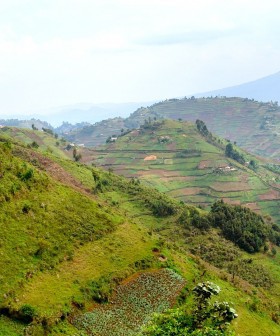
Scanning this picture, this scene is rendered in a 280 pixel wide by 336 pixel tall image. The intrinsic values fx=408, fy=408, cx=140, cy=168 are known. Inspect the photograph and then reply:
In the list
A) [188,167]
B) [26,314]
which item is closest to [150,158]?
[188,167]

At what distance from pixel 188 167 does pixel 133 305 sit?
122820 mm

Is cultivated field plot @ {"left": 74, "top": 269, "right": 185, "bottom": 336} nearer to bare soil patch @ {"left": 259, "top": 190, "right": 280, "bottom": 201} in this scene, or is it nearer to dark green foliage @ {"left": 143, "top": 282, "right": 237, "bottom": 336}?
dark green foliage @ {"left": 143, "top": 282, "right": 237, "bottom": 336}

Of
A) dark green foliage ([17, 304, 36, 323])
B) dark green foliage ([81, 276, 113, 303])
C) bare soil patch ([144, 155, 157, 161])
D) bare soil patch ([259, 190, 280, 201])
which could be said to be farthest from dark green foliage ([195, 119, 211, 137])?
dark green foliage ([17, 304, 36, 323])

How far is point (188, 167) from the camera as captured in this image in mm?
152875

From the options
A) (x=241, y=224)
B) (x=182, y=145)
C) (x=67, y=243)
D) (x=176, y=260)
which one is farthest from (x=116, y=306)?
(x=182, y=145)

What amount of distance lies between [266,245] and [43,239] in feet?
144

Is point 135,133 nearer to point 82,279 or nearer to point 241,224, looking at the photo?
point 241,224

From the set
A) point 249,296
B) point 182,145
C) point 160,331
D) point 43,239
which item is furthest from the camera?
point 182,145

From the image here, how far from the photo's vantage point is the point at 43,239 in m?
34.8

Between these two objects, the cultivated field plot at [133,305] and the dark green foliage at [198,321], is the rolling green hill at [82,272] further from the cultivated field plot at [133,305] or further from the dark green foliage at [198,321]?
the dark green foliage at [198,321]

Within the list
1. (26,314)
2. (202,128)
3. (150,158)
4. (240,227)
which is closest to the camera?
(26,314)

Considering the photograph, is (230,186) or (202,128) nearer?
(230,186)

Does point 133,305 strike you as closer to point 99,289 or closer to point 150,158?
point 99,289

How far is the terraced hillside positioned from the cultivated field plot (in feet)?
292
